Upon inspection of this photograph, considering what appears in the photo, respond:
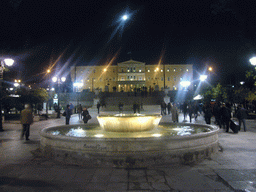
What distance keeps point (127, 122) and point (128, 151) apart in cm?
208

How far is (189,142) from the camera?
5309 millimetres

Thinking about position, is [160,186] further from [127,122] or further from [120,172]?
[127,122]

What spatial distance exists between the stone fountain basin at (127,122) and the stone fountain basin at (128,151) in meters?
1.99

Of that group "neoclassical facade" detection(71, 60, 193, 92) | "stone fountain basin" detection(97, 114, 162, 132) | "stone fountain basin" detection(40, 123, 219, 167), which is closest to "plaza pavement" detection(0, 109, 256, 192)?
"stone fountain basin" detection(40, 123, 219, 167)

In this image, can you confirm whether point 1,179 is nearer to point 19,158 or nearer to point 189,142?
point 19,158

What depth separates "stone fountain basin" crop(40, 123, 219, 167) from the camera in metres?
4.91

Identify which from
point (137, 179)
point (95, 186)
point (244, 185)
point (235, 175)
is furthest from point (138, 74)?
point (95, 186)

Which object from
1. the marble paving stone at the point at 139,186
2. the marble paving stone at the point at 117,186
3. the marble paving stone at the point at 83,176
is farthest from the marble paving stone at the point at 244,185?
the marble paving stone at the point at 83,176

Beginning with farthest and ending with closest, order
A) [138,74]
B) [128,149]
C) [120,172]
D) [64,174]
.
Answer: [138,74] → [128,149] → [120,172] → [64,174]

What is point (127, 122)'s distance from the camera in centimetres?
696

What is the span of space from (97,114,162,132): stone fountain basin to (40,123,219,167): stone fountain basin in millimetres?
1990

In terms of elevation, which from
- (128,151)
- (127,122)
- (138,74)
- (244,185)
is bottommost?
(244,185)

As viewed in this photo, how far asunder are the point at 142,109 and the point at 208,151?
2403 centimetres

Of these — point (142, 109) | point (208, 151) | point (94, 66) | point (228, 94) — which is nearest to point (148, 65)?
point (94, 66)
